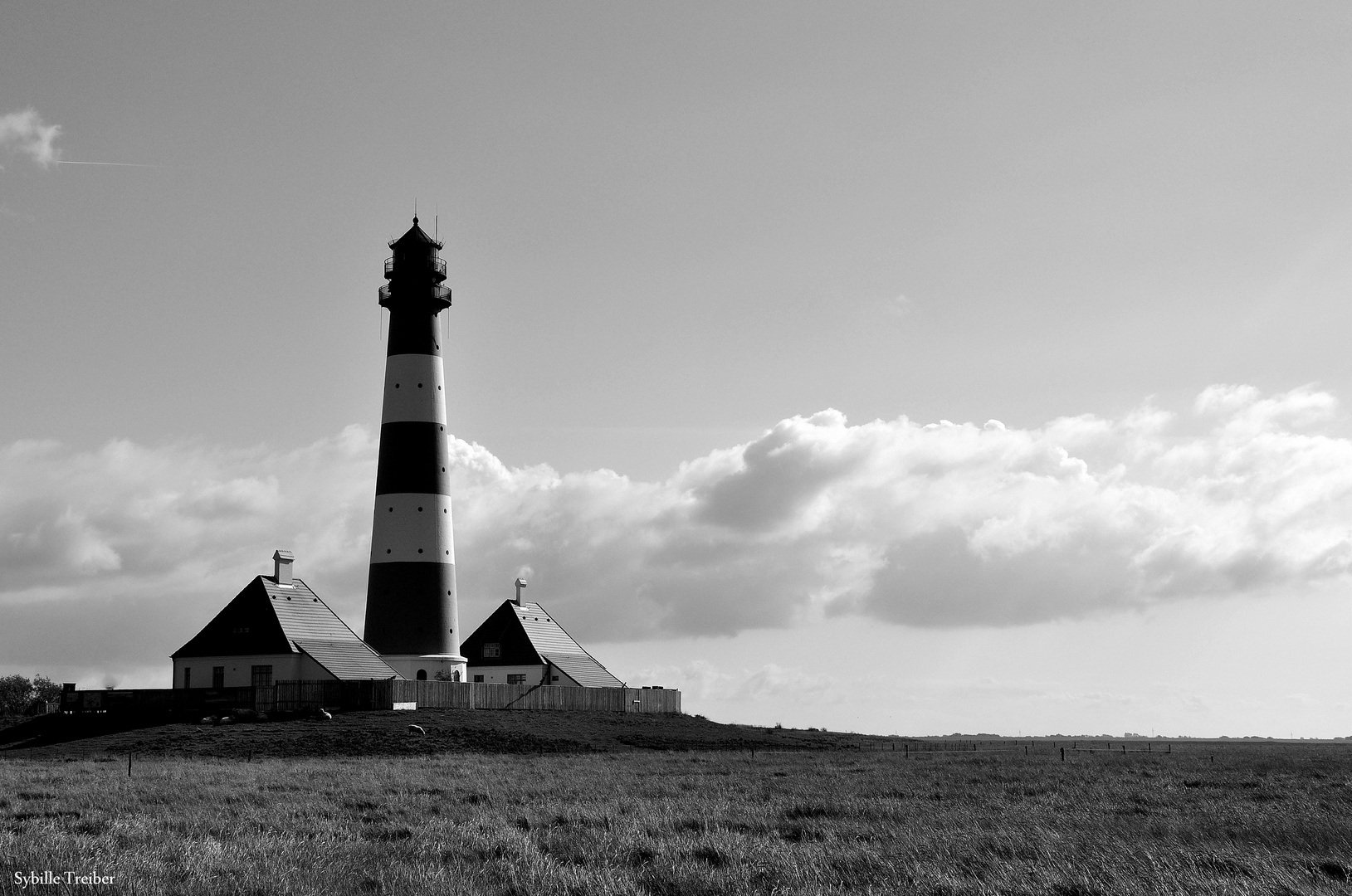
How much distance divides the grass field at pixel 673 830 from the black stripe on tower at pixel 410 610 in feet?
94.4

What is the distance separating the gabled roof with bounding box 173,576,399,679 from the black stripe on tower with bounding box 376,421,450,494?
7862mm

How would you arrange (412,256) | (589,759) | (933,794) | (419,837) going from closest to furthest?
(419,837), (933,794), (589,759), (412,256)

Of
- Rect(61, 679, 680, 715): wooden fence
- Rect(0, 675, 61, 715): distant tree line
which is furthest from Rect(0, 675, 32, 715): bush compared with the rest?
Rect(61, 679, 680, 715): wooden fence

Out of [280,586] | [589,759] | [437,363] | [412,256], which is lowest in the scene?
[589,759]

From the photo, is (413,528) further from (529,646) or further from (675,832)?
(675,832)

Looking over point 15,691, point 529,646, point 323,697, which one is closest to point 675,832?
point 323,697

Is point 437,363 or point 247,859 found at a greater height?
point 437,363

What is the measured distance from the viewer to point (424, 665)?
6328 cm

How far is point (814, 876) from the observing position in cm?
1334

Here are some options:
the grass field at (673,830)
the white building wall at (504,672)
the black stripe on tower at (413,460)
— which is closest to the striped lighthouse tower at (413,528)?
the black stripe on tower at (413,460)

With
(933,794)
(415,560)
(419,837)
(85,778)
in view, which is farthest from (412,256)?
(419,837)

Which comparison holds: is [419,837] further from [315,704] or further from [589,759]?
[315,704]

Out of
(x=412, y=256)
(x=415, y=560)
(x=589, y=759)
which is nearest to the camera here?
(x=589, y=759)

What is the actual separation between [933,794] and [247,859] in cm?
1547
